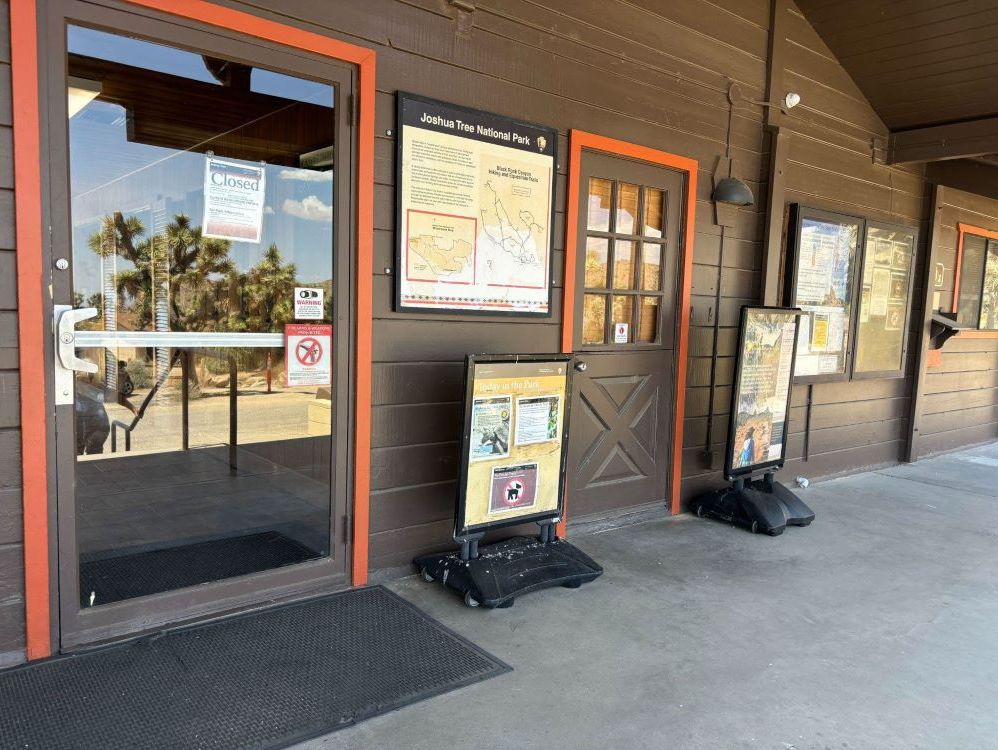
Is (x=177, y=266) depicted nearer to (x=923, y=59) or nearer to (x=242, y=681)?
(x=242, y=681)

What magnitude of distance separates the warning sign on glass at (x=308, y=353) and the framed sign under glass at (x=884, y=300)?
14.1 feet

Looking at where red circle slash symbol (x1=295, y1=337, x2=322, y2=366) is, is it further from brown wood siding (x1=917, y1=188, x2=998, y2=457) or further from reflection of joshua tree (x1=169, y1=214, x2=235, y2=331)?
brown wood siding (x1=917, y1=188, x2=998, y2=457)

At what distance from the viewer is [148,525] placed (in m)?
3.04

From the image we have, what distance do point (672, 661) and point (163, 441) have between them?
2.89 meters

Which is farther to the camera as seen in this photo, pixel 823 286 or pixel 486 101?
pixel 823 286

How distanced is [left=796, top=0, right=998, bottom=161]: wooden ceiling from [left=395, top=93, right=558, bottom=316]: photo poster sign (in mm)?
2700

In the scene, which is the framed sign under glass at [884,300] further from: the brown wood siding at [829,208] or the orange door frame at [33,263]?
the orange door frame at [33,263]

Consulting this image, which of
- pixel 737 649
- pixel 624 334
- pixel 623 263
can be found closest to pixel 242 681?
pixel 737 649

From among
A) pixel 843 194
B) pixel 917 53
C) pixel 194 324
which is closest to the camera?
pixel 194 324

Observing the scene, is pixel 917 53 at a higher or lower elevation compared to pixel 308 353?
higher

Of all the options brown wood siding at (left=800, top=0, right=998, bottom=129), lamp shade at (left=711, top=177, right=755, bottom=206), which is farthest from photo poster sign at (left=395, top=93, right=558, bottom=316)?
brown wood siding at (left=800, top=0, right=998, bottom=129)

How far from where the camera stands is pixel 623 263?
3924mm

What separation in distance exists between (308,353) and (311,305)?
0.66 feet

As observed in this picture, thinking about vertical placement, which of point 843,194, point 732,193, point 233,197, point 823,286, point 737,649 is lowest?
point 737,649
